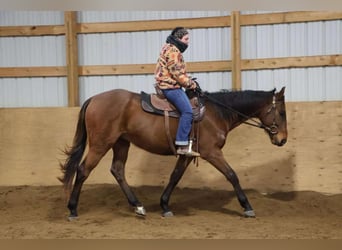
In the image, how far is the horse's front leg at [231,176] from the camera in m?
4.91

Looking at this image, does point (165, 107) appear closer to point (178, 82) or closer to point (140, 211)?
point (178, 82)

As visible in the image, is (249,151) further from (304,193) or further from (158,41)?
(158,41)

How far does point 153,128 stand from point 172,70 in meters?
0.71

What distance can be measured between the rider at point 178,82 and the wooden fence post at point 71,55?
229 centimetres

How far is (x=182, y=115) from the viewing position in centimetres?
483

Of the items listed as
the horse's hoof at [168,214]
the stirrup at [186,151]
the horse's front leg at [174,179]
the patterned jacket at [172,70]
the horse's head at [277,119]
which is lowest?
the horse's hoof at [168,214]

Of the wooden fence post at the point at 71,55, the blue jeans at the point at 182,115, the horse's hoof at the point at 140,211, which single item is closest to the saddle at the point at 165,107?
the blue jeans at the point at 182,115

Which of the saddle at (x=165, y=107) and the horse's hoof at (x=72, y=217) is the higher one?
A: the saddle at (x=165, y=107)

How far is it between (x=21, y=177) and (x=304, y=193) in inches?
163

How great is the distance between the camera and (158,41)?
6.68 m

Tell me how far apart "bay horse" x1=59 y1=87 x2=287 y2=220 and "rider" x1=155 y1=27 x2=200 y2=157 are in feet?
0.61

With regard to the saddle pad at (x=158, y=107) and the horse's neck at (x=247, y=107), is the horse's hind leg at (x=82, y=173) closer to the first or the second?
the saddle pad at (x=158, y=107)

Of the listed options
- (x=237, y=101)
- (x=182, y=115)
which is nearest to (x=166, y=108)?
(x=182, y=115)

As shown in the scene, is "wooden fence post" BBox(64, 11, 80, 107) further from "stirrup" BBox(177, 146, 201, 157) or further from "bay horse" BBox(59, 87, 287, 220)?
"stirrup" BBox(177, 146, 201, 157)
